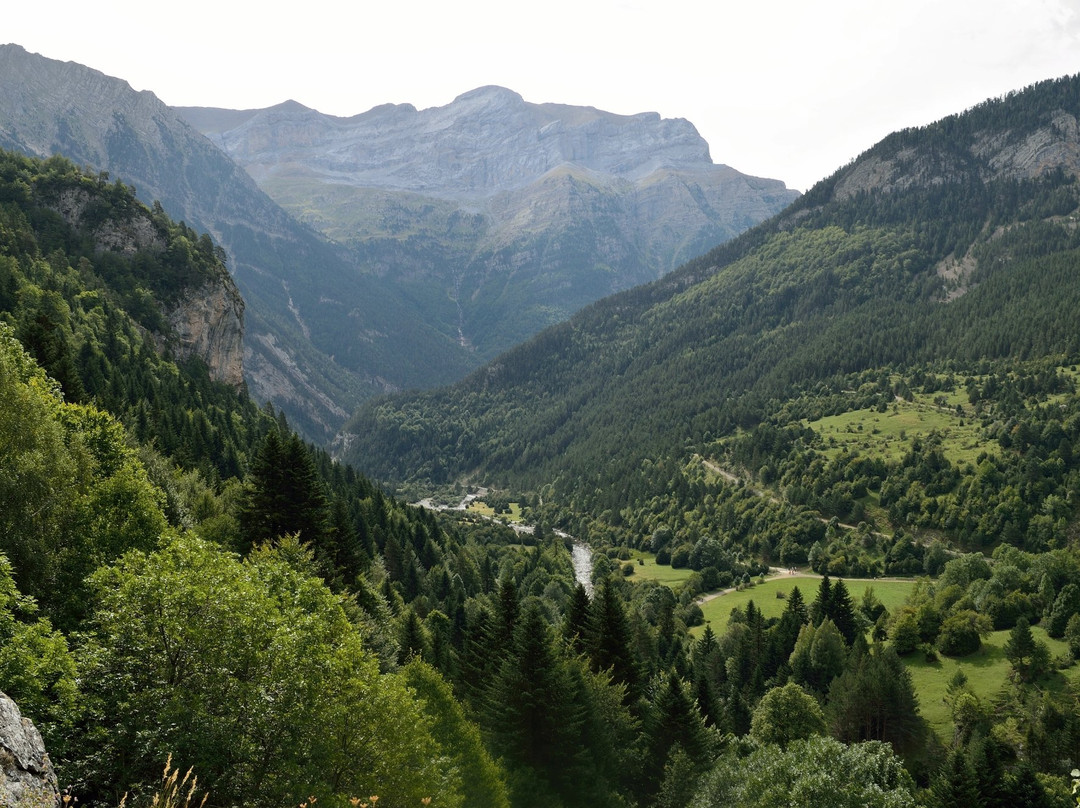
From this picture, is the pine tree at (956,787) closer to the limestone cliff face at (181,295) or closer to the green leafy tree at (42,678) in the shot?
the green leafy tree at (42,678)

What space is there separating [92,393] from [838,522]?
507ft

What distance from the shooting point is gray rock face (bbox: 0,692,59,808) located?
14.9 meters

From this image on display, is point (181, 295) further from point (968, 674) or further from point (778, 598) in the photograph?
point (968, 674)

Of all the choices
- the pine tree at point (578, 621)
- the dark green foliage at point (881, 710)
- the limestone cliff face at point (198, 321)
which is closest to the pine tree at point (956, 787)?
the dark green foliage at point (881, 710)

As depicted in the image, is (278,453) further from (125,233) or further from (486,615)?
(125,233)

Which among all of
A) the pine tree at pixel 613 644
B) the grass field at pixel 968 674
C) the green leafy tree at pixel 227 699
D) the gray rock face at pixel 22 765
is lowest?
the grass field at pixel 968 674

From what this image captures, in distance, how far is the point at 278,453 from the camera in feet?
182

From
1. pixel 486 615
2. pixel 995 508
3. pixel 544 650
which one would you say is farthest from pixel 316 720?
pixel 995 508

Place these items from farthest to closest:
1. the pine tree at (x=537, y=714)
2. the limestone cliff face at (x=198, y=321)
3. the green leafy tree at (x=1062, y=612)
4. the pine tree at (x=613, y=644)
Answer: the limestone cliff face at (x=198, y=321), the green leafy tree at (x=1062, y=612), the pine tree at (x=613, y=644), the pine tree at (x=537, y=714)

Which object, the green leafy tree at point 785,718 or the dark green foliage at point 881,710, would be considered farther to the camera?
the dark green foliage at point 881,710

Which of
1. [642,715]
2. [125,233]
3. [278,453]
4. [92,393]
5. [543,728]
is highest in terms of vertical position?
[125,233]

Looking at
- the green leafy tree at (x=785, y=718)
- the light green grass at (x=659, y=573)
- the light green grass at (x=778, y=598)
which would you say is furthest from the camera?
the light green grass at (x=659, y=573)

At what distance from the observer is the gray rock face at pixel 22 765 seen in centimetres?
1488

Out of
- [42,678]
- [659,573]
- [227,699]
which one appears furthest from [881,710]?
[659,573]
